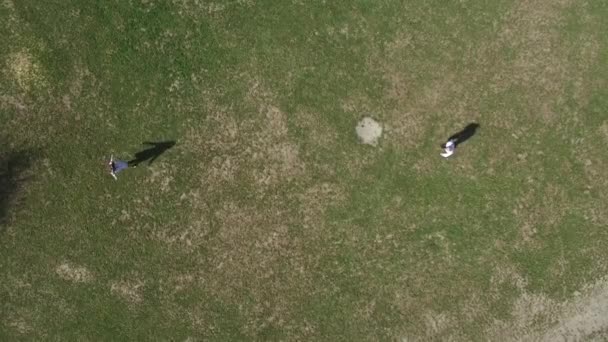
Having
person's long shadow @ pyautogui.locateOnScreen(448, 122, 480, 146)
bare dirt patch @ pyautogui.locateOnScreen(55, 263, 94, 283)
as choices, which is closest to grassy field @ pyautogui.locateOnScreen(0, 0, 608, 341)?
bare dirt patch @ pyautogui.locateOnScreen(55, 263, 94, 283)

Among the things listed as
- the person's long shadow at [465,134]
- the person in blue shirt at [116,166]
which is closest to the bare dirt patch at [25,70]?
the person in blue shirt at [116,166]

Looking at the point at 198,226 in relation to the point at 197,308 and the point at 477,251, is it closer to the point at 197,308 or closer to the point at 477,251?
the point at 197,308

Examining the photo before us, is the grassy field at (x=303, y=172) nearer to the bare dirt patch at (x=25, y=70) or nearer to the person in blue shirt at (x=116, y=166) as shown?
the bare dirt patch at (x=25, y=70)

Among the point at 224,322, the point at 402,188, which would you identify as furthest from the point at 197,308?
the point at 402,188

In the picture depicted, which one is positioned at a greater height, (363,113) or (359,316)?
(363,113)

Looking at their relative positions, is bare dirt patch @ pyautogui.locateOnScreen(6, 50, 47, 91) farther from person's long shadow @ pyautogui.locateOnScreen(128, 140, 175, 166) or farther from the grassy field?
person's long shadow @ pyautogui.locateOnScreen(128, 140, 175, 166)

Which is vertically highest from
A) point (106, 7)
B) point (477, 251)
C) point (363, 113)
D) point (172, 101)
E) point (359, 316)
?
point (106, 7)

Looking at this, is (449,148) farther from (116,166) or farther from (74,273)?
(74,273)
